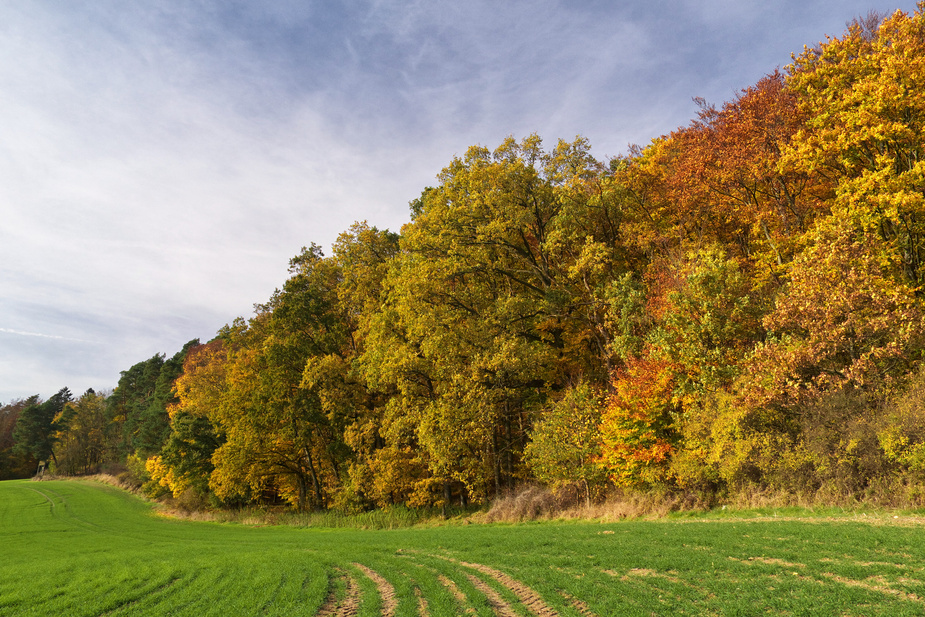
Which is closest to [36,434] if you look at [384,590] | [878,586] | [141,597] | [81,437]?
[81,437]

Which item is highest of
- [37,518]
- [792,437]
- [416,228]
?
[416,228]

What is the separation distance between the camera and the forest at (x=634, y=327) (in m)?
16.2

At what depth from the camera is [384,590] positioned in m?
10.9

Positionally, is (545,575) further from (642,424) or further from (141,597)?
(642,424)

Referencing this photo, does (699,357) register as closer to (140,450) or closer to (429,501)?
(429,501)

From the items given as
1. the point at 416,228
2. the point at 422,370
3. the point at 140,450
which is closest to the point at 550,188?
the point at 416,228

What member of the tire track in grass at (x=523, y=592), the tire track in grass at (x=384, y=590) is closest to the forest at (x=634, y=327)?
the tire track in grass at (x=523, y=592)

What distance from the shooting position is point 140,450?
56.6 meters

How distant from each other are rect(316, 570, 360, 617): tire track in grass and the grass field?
56 millimetres

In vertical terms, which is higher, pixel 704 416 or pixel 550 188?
pixel 550 188

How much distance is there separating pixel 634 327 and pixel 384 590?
Result: 668 inches

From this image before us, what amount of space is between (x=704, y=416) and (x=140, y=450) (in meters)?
61.6

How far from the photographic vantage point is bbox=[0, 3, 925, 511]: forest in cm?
1623

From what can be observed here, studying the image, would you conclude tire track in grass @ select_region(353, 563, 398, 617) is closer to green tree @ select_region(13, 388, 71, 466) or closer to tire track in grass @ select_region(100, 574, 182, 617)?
tire track in grass @ select_region(100, 574, 182, 617)
